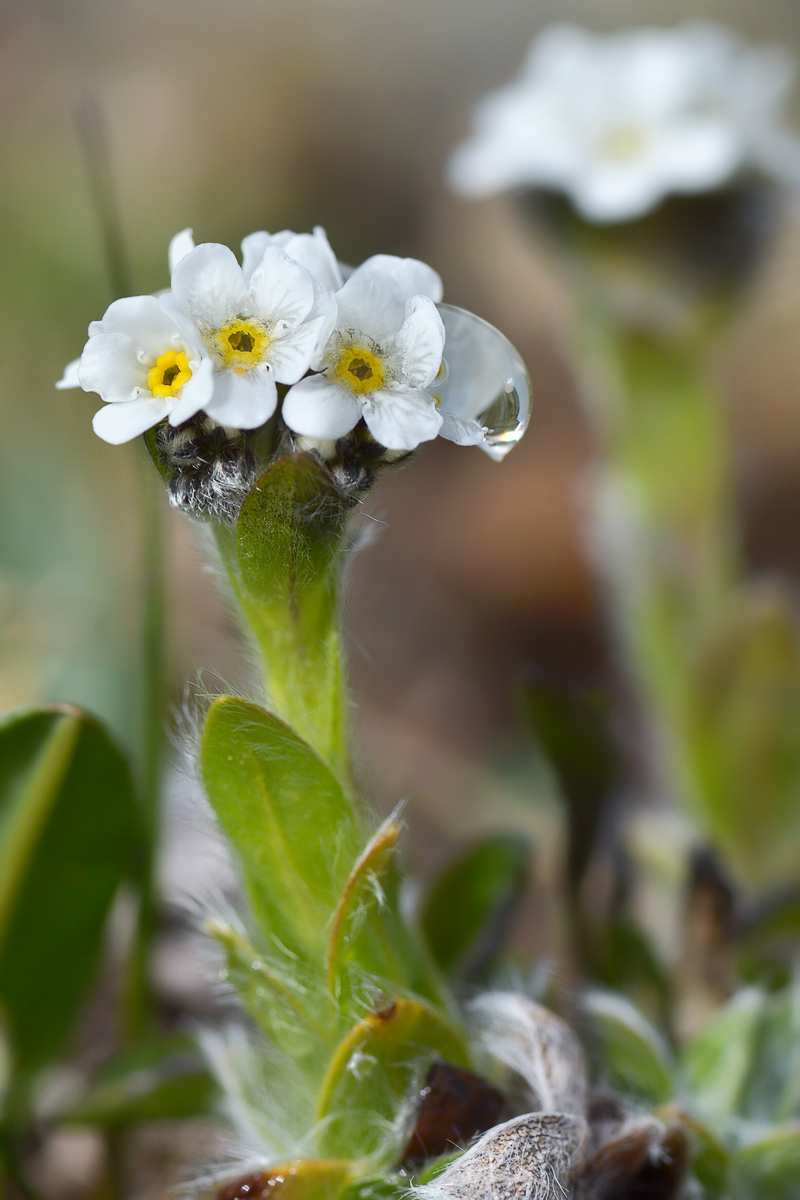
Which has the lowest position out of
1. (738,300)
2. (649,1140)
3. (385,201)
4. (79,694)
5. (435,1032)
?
(649,1140)

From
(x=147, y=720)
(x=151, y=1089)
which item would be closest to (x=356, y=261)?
(x=147, y=720)

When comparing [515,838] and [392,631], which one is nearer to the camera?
[515,838]

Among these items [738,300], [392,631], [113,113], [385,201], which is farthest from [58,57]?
[738,300]

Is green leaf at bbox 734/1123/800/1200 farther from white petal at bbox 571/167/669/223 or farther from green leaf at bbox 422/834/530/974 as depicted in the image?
white petal at bbox 571/167/669/223

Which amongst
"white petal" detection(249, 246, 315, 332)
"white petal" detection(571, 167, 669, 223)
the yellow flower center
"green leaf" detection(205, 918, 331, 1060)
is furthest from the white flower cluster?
the yellow flower center

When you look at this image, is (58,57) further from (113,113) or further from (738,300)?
(738,300)

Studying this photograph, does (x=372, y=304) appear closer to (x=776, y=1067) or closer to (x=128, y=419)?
(x=128, y=419)
